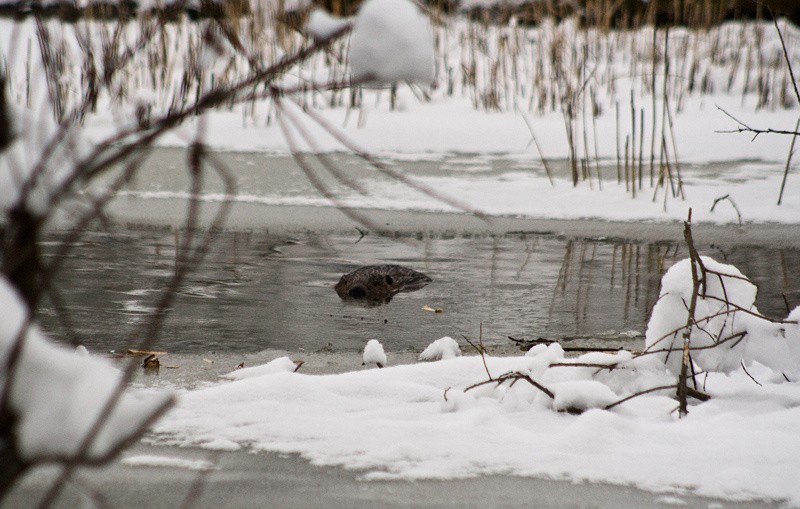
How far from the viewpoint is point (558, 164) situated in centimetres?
588

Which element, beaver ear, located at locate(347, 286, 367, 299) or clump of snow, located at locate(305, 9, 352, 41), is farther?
beaver ear, located at locate(347, 286, 367, 299)

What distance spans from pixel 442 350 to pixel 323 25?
156 centimetres

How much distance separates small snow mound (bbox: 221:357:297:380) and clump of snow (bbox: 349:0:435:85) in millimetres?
1398

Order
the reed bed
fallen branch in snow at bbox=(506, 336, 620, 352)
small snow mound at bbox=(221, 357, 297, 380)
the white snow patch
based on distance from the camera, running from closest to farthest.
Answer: the white snow patch, small snow mound at bbox=(221, 357, 297, 380), fallen branch in snow at bbox=(506, 336, 620, 352), the reed bed

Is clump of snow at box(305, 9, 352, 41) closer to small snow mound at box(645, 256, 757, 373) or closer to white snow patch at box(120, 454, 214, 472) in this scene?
white snow patch at box(120, 454, 214, 472)

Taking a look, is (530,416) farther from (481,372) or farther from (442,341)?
(442,341)

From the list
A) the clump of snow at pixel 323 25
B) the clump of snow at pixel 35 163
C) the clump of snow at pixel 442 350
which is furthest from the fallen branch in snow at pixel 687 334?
the clump of snow at pixel 35 163

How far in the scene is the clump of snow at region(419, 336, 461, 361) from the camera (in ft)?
7.66

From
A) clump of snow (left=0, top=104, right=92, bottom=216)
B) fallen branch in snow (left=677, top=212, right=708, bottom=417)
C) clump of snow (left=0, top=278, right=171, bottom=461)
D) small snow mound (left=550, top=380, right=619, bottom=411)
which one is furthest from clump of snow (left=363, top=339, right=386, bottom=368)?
clump of snow (left=0, top=278, right=171, bottom=461)

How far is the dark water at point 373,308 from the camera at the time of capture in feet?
8.79

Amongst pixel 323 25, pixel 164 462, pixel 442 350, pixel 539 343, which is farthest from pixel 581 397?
pixel 323 25

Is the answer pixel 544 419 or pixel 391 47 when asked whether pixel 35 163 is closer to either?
pixel 391 47

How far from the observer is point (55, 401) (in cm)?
64

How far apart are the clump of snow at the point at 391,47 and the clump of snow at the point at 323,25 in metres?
0.02
